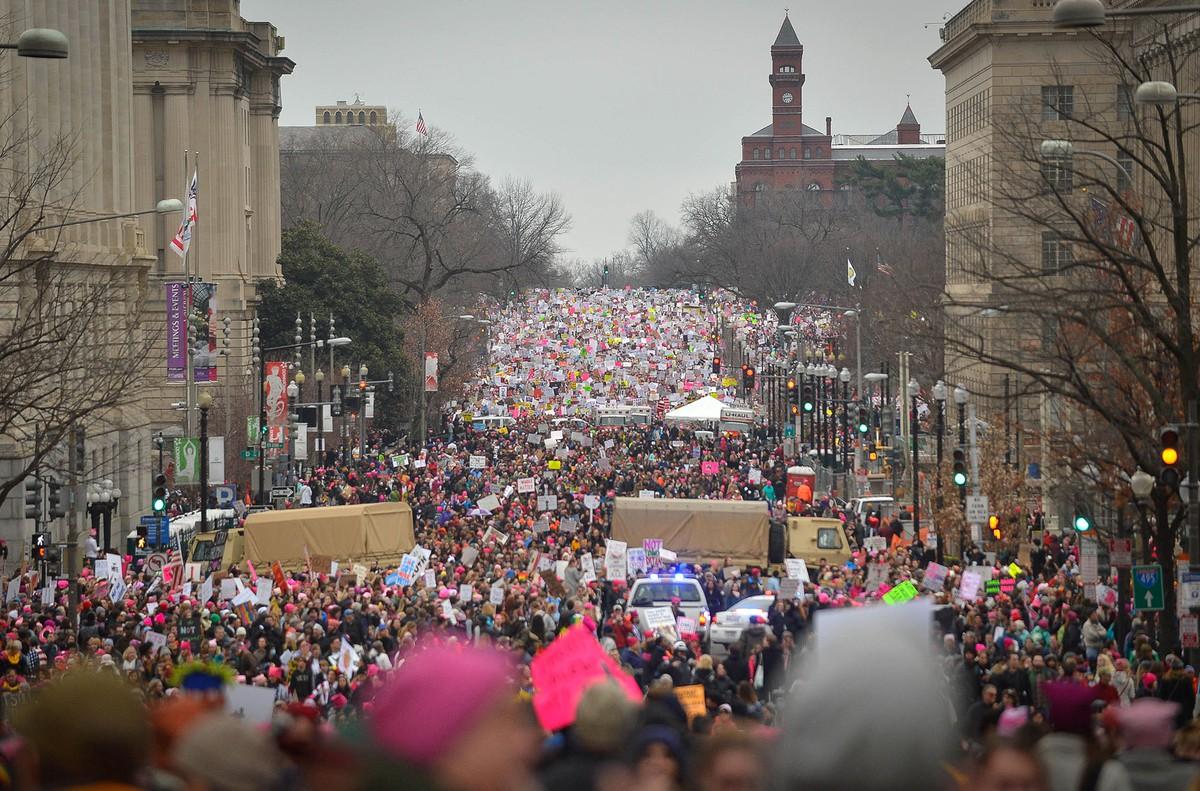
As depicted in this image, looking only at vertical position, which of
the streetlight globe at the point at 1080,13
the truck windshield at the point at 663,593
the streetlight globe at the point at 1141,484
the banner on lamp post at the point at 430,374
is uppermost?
the streetlight globe at the point at 1080,13

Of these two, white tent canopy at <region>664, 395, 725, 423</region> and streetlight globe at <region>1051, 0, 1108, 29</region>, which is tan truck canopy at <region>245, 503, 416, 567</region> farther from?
white tent canopy at <region>664, 395, 725, 423</region>

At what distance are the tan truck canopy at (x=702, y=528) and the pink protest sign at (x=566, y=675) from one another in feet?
89.1

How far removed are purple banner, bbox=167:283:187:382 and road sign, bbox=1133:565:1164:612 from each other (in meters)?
31.7

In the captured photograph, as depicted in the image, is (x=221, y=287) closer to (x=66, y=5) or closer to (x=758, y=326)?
(x=66, y=5)

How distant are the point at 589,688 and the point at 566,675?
410 centimetres

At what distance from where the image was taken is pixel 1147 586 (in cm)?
2258

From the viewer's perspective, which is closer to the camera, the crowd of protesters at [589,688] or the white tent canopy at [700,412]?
the crowd of protesters at [589,688]

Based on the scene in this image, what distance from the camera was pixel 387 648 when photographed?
80.2 feet

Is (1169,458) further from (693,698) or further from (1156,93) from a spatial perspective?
(693,698)

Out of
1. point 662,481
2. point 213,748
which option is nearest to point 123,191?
point 662,481

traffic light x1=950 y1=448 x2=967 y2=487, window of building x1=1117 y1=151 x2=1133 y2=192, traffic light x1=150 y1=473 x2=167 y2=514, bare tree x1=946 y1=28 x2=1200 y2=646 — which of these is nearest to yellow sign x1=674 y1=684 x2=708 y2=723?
bare tree x1=946 y1=28 x2=1200 y2=646

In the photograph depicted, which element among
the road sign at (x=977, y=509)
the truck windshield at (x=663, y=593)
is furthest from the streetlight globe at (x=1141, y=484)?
the road sign at (x=977, y=509)

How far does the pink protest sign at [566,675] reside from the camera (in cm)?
1169

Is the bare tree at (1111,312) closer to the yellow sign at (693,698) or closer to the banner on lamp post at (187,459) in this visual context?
the yellow sign at (693,698)
